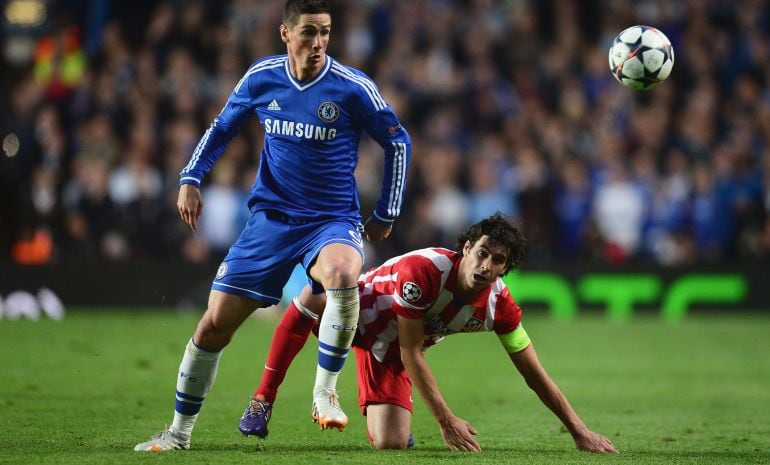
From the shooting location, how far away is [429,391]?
6602 millimetres

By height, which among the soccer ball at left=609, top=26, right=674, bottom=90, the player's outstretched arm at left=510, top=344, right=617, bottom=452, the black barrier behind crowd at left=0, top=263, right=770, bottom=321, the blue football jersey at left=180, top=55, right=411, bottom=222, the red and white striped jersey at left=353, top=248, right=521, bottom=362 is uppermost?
the soccer ball at left=609, top=26, right=674, bottom=90

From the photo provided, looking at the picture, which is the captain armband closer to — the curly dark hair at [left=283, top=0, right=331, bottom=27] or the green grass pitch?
the green grass pitch

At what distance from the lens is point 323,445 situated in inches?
273

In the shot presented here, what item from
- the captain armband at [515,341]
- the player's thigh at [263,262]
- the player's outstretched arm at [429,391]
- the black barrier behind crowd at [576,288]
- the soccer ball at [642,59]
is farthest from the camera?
the black barrier behind crowd at [576,288]

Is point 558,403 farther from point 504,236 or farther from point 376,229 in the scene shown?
point 376,229

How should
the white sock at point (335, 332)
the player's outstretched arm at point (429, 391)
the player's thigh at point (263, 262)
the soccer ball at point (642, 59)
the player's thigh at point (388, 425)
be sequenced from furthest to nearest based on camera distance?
the soccer ball at point (642, 59) → the player's thigh at point (388, 425) → the player's outstretched arm at point (429, 391) → the player's thigh at point (263, 262) → the white sock at point (335, 332)

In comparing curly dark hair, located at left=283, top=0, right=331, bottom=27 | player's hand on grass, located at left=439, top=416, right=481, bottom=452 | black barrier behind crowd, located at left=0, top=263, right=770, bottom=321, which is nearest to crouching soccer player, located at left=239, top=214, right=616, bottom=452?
player's hand on grass, located at left=439, top=416, right=481, bottom=452

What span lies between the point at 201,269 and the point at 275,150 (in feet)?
32.4

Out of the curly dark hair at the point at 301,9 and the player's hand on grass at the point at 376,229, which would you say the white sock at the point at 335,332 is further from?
the curly dark hair at the point at 301,9

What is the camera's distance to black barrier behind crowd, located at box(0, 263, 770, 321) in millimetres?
16531

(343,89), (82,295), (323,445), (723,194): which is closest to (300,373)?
(323,445)

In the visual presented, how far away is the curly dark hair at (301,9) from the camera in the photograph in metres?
6.41

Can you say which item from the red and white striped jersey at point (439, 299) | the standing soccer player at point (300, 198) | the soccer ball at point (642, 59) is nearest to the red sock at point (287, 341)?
the standing soccer player at point (300, 198)

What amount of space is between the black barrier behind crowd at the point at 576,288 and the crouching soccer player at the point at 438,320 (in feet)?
30.9
